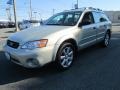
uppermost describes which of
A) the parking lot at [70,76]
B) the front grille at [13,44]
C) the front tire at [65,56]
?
the front grille at [13,44]

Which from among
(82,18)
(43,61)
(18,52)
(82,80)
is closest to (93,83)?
(82,80)

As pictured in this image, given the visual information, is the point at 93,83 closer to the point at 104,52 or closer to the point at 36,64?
the point at 36,64

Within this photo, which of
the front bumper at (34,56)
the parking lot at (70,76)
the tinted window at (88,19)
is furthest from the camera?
the tinted window at (88,19)

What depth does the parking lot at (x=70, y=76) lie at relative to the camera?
438cm

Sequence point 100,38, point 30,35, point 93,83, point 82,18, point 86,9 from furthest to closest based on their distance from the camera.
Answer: point 100,38 → point 86,9 → point 82,18 → point 30,35 → point 93,83

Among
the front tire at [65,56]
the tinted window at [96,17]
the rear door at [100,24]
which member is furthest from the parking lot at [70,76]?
the tinted window at [96,17]

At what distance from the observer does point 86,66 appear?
18.7ft

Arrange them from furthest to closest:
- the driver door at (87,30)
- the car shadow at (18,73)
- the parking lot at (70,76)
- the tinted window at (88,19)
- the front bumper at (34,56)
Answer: the tinted window at (88,19)
the driver door at (87,30)
the car shadow at (18,73)
the front bumper at (34,56)
the parking lot at (70,76)

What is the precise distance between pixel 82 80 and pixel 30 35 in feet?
5.58

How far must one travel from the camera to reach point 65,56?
17.6 feet

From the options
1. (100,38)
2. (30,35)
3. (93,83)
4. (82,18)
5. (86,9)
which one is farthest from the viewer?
(100,38)

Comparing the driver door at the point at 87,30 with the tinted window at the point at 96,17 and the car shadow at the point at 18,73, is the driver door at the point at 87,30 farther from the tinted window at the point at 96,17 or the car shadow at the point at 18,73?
the car shadow at the point at 18,73

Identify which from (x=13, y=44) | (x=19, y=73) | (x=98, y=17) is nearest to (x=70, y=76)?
(x=19, y=73)

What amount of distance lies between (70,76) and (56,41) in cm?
92
